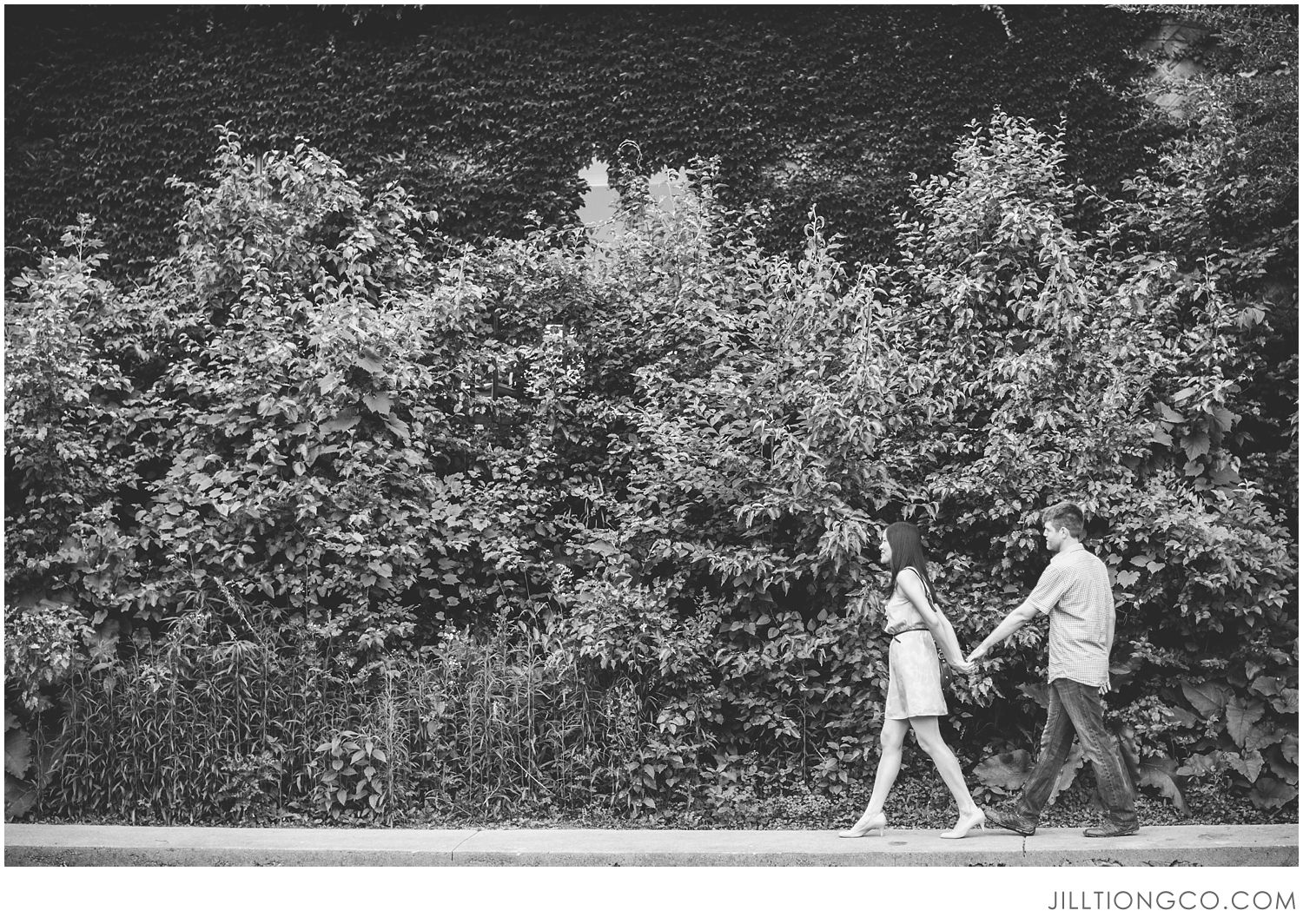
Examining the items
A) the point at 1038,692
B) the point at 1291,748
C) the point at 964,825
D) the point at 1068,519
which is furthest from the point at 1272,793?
the point at 1068,519

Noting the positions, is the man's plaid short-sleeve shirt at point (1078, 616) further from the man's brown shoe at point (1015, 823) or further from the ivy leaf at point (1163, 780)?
the ivy leaf at point (1163, 780)

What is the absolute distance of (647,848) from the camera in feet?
19.7

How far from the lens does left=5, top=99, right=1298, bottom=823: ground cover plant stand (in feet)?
23.4

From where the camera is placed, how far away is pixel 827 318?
25.9ft

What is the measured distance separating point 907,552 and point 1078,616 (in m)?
1.08

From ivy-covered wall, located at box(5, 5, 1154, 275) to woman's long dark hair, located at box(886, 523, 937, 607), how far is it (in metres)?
5.47

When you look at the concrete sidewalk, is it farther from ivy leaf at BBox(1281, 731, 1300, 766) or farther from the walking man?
ivy leaf at BBox(1281, 731, 1300, 766)

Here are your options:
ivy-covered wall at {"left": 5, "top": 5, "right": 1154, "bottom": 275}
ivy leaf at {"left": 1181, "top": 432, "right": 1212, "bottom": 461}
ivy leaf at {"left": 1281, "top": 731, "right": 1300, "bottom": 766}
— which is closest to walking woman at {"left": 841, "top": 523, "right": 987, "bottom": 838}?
ivy leaf at {"left": 1281, "top": 731, "right": 1300, "bottom": 766}

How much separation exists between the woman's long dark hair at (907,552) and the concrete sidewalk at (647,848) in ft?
4.84

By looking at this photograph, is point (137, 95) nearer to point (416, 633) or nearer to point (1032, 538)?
point (416, 633)

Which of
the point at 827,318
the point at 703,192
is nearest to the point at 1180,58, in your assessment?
the point at 703,192

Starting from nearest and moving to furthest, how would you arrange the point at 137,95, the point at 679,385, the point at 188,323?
the point at 679,385
the point at 188,323
the point at 137,95

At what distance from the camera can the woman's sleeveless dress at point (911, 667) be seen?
604 cm

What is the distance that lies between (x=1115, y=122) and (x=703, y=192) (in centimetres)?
454
